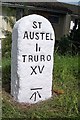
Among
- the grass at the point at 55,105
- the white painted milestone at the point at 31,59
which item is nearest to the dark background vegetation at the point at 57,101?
the grass at the point at 55,105

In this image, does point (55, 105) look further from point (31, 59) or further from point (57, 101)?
point (31, 59)

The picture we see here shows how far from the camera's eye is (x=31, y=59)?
215 inches

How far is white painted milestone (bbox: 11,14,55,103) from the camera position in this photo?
5.38 m

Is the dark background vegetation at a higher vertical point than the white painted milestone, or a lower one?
lower

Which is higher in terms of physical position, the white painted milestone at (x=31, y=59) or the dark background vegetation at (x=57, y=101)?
the white painted milestone at (x=31, y=59)

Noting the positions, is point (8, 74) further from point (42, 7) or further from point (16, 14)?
point (42, 7)

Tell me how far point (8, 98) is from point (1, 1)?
39.5ft

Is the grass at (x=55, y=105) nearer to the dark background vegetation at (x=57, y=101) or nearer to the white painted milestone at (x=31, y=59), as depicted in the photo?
the dark background vegetation at (x=57, y=101)

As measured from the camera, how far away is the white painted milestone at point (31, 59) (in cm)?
538

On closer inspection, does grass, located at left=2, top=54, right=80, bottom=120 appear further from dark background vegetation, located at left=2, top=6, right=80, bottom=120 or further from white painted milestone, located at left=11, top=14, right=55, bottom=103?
white painted milestone, located at left=11, top=14, right=55, bottom=103

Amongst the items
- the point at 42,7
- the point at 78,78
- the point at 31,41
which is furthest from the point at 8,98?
the point at 42,7

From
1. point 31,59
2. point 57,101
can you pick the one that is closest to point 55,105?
point 57,101

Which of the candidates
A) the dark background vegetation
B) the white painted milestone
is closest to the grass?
the dark background vegetation

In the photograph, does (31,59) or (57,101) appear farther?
(57,101)
